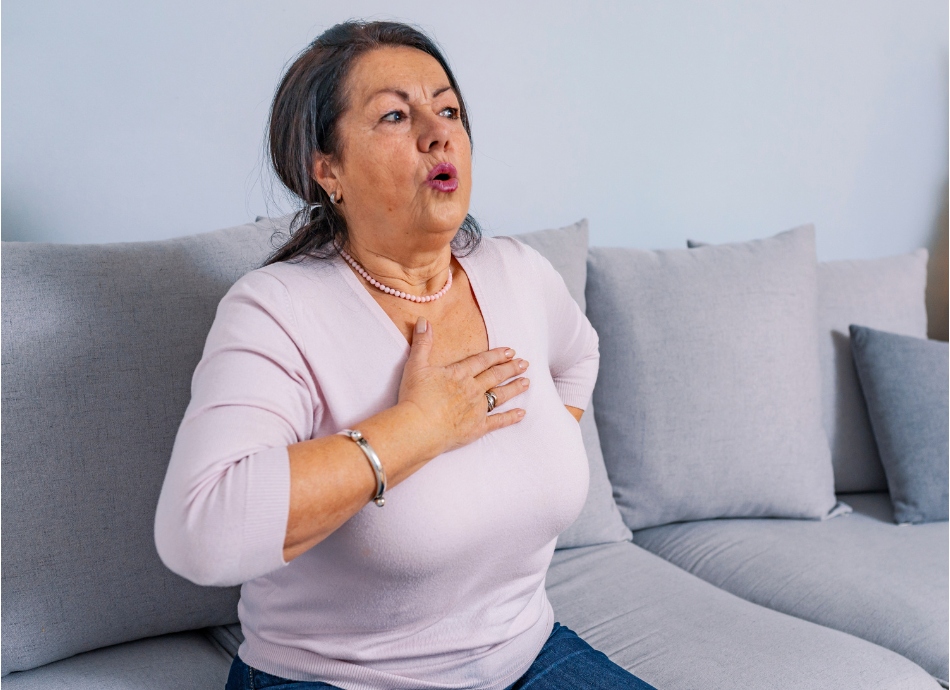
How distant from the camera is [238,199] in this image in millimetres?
1793

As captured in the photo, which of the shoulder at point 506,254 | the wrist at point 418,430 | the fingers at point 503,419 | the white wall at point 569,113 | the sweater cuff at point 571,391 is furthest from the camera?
the white wall at point 569,113

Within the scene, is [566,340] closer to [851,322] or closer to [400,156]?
[400,156]

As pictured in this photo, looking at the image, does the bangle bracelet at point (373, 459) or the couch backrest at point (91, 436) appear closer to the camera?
the bangle bracelet at point (373, 459)

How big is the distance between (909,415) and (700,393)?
0.53 metres

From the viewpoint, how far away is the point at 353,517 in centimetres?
100

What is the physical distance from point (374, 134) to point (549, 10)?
3.86 ft

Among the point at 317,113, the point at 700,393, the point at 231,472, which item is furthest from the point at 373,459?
the point at 700,393

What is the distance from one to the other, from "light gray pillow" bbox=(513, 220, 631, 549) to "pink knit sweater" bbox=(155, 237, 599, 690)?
53 cm

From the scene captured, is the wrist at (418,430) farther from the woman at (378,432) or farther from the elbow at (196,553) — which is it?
the elbow at (196,553)

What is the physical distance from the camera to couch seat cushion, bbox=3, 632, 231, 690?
122 cm

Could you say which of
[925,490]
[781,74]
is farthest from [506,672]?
[781,74]

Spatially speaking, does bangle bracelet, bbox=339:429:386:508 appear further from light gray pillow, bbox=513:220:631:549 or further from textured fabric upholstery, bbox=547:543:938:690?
light gray pillow, bbox=513:220:631:549

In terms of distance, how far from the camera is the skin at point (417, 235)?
1.03 m

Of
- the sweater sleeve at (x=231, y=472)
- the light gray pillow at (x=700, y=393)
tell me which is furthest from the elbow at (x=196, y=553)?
the light gray pillow at (x=700, y=393)
